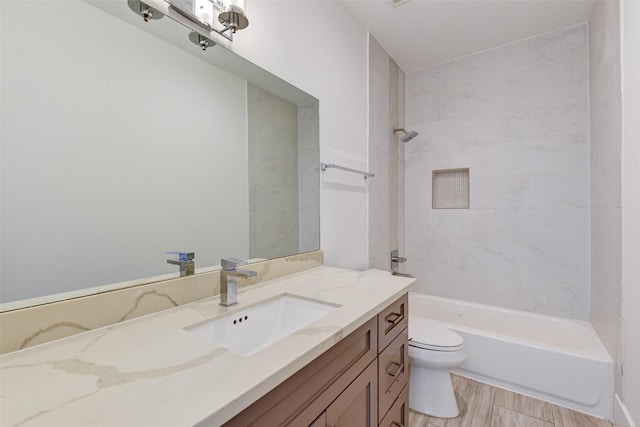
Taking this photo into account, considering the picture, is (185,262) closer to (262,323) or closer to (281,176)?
(262,323)

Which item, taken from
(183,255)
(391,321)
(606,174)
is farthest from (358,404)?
(606,174)

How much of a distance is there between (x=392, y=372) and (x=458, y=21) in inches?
Result: 93.8

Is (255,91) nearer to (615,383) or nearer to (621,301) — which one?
(621,301)

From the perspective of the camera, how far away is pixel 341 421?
2.68 ft

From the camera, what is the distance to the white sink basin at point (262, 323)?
890 millimetres

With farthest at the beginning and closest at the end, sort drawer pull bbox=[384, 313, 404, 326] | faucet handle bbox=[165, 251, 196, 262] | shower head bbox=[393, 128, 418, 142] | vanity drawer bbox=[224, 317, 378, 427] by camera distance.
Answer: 1. shower head bbox=[393, 128, 418, 142]
2. drawer pull bbox=[384, 313, 404, 326]
3. faucet handle bbox=[165, 251, 196, 262]
4. vanity drawer bbox=[224, 317, 378, 427]

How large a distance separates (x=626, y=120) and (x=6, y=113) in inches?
90.7

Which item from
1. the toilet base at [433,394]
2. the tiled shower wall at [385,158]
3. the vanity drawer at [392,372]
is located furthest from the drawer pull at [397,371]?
the tiled shower wall at [385,158]

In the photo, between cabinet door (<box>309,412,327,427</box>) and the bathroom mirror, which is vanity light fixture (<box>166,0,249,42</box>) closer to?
the bathroom mirror

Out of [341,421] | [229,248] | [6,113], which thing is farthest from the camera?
[229,248]

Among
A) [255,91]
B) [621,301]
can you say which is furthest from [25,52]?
[621,301]

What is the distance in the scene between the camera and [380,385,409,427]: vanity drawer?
3.68 feet

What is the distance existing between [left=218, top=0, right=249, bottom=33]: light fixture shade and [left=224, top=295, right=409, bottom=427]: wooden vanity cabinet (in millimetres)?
1164

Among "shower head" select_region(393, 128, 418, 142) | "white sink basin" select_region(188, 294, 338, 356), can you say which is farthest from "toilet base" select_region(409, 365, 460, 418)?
"shower head" select_region(393, 128, 418, 142)
